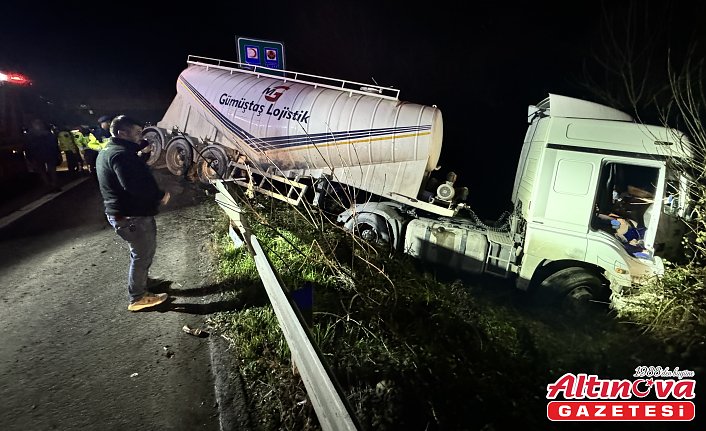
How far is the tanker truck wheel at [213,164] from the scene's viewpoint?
8.48 metres

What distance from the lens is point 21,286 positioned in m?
4.02

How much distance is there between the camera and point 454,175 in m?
6.21

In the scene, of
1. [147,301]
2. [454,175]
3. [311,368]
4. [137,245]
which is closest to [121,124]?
[137,245]

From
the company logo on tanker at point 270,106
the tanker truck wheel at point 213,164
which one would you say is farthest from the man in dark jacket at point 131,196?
the tanker truck wheel at point 213,164

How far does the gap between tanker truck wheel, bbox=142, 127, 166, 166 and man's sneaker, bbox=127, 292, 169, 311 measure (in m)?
7.26

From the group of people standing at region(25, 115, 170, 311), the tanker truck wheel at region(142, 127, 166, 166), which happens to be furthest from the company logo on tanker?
the group of people standing at region(25, 115, 170, 311)

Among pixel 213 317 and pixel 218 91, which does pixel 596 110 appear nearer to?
pixel 213 317

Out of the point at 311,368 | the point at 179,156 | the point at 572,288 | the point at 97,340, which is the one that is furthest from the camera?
the point at 179,156

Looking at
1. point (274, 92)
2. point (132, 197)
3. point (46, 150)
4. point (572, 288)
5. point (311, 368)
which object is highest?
point (274, 92)

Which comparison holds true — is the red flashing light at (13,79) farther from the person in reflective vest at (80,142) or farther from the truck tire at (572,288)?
the truck tire at (572,288)

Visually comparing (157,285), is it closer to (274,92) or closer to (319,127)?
(319,127)

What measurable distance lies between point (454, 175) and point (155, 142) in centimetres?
840

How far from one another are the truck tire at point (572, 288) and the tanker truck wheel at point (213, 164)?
284 inches

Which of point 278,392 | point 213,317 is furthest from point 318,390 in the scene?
point 213,317
